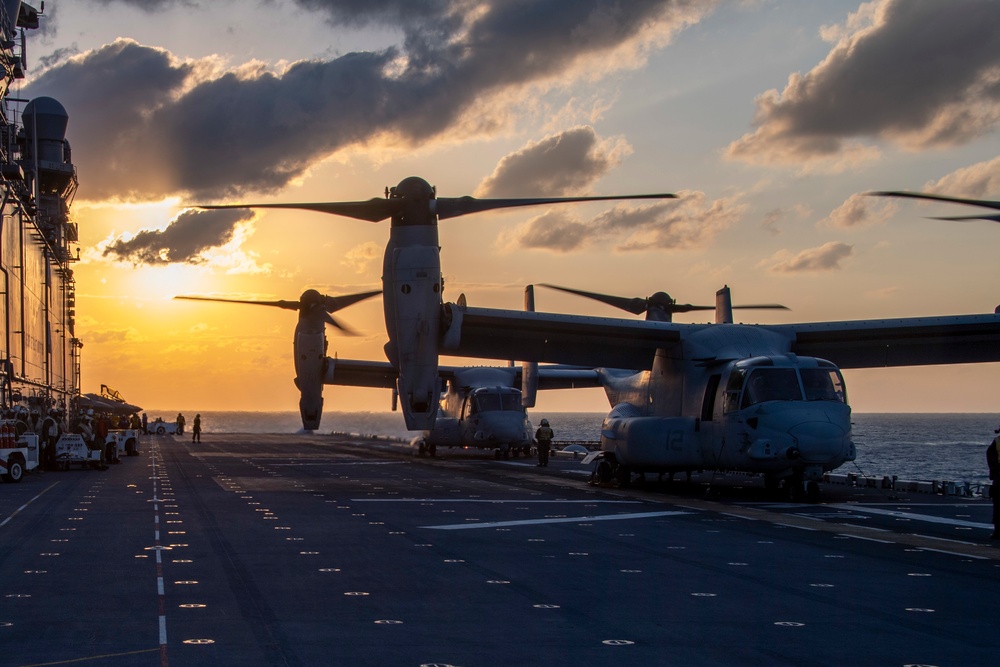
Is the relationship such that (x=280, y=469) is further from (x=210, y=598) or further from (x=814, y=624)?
(x=814, y=624)

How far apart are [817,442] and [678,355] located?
19.9 feet

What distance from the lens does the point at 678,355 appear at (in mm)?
27094

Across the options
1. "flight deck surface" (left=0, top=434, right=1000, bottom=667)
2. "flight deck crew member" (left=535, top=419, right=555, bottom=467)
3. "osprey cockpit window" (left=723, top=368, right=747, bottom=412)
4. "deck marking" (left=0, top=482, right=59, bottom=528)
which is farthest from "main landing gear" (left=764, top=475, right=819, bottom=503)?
"flight deck crew member" (left=535, top=419, right=555, bottom=467)

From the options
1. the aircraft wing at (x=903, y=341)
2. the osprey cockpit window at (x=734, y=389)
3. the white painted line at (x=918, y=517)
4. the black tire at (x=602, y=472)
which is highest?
the aircraft wing at (x=903, y=341)

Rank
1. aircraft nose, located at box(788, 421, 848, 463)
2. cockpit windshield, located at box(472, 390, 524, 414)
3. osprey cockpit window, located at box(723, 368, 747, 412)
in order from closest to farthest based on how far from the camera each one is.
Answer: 1. aircraft nose, located at box(788, 421, 848, 463)
2. osprey cockpit window, located at box(723, 368, 747, 412)
3. cockpit windshield, located at box(472, 390, 524, 414)

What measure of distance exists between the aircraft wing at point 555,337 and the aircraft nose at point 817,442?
19.1 feet

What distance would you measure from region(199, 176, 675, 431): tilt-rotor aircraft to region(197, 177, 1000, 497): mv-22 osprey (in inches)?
1.2

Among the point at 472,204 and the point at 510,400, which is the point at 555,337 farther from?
the point at 510,400

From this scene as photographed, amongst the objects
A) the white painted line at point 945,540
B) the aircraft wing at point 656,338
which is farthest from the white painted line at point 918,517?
the aircraft wing at point 656,338

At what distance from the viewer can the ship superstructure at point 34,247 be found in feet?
141

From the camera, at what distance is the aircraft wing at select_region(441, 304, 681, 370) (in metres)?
27.1

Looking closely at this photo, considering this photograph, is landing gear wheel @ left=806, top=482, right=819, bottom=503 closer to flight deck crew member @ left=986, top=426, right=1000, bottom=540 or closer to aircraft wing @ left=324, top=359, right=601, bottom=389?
flight deck crew member @ left=986, top=426, right=1000, bottom=540

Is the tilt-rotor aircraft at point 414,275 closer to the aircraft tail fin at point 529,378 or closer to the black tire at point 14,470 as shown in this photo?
the black tire at point 14,470

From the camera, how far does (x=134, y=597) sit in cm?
1047
